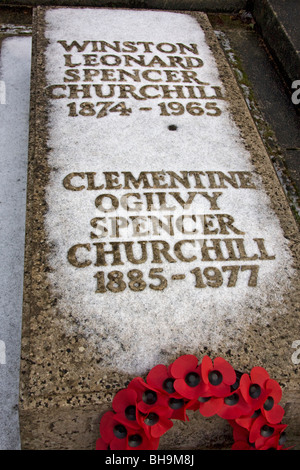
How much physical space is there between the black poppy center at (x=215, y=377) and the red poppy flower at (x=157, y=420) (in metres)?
0.18

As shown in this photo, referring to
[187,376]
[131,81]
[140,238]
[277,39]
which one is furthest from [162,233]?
[277,39]

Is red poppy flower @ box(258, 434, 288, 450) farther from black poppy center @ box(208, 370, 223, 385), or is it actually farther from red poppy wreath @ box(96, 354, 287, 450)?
black poppy center @ box(208, 370, 223, 385)

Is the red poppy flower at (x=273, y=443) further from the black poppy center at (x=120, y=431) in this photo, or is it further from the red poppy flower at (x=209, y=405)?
the black poppy center at (x=120, y=431)

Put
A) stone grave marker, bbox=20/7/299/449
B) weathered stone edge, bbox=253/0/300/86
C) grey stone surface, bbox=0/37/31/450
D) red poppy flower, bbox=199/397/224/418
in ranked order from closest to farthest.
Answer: red poppy flower, bbox=199/397/224/418, stone grave marker, bbox=20/7/299/449, grey stone surface, bbox=0/37/31/450, weathered stone edge, bbox=253/0/300/86

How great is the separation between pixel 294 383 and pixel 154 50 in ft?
7.39

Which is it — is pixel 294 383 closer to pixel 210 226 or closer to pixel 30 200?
pixel 210 226

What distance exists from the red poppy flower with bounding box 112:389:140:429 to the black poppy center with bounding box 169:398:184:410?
0.44 feet

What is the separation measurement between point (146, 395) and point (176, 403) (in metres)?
0.11

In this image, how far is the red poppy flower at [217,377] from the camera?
5.34 feet

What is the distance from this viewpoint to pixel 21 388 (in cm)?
160

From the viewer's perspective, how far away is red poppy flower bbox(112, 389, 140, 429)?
1598 mm

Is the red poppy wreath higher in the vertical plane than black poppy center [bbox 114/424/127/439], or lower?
higher

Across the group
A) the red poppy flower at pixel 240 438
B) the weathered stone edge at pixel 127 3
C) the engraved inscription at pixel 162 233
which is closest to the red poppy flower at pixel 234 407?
the red poppy flower at pixel 240 438

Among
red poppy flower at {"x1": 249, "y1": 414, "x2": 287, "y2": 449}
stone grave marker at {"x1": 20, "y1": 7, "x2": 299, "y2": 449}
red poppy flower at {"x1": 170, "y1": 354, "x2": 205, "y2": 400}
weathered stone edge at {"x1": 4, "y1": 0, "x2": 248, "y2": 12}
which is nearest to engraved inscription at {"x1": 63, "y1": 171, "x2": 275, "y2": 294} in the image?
stone grave marker at {"x1": 20, "y1": 7, "x2": 299, "y2": 449}
